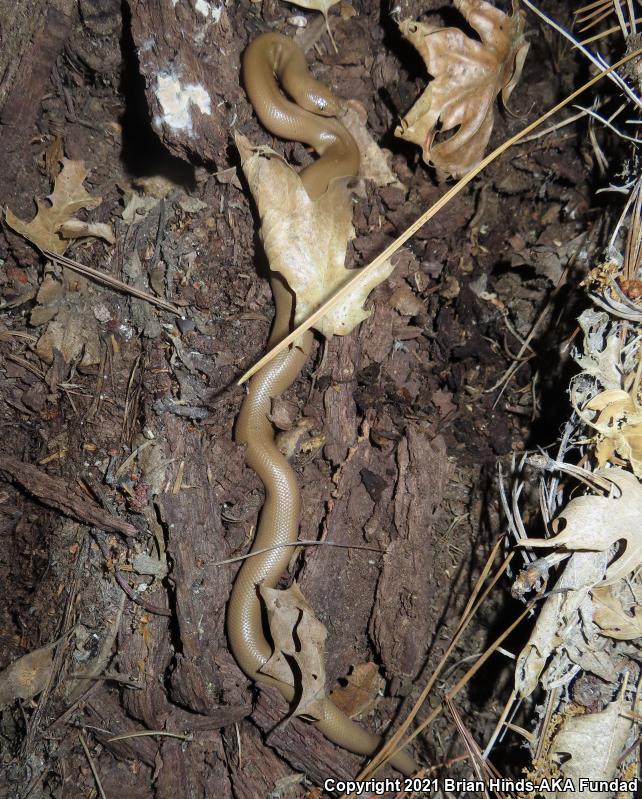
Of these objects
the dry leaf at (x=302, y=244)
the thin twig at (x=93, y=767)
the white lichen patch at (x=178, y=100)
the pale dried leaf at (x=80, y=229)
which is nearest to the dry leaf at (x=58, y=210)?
the pale dried leaf at (x=80, y=229)

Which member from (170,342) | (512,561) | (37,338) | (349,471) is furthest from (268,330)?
(512,561)

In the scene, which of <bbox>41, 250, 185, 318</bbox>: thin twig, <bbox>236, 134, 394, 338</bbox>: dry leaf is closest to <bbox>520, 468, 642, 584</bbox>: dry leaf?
<bbox>236, 134, 394, 338</bbox>: dry leaf

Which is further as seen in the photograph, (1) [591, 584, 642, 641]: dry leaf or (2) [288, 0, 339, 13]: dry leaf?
(2) [288, 0, 339, 13]: dry leaf

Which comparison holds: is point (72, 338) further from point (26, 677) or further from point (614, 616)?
point (614, 616)

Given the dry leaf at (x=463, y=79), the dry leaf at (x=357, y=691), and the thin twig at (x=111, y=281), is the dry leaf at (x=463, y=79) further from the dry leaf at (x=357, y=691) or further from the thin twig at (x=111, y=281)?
the dry leaf at (x=357, y=691)

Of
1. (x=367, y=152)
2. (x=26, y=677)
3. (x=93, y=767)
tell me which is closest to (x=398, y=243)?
(x=367, y=152)

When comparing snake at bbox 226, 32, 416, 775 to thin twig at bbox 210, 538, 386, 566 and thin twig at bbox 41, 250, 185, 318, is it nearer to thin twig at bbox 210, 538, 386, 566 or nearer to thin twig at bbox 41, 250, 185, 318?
thin twig at bbox 210, 538, 386, 566

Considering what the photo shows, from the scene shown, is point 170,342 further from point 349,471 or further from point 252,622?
point 252,622
